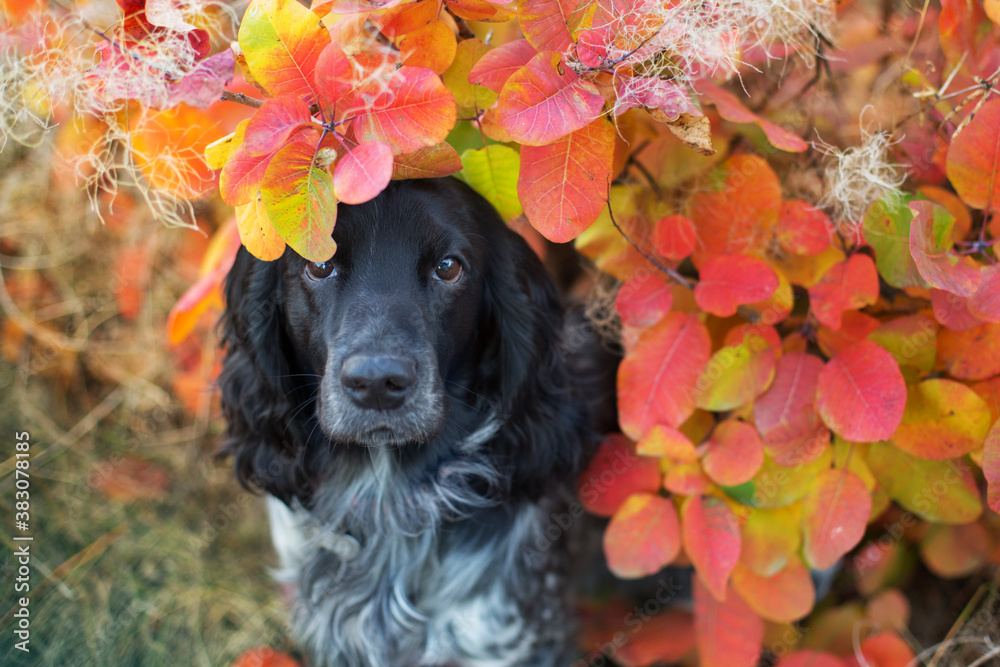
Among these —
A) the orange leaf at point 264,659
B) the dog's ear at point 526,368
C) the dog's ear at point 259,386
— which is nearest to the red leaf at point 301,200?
the dog's ear at point 259,386

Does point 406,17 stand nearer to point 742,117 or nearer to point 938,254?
point 742,117

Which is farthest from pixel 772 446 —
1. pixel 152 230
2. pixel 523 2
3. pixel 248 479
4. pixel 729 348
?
pixel 152 230

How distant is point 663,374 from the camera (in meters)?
2.17

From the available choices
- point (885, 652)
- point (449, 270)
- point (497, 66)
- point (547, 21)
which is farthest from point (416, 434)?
point (885, 652)

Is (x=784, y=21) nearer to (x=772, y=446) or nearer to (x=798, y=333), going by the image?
(x=798, y=333)

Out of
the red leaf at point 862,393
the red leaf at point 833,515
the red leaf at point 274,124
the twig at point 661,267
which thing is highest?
the red leaf at point 274,124

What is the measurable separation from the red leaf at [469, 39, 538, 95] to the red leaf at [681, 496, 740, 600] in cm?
132

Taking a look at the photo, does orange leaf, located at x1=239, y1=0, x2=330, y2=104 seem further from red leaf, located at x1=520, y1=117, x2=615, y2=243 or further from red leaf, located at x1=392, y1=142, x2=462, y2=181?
red leaf, located at x1=520, y1=117, x2=615, y2=243

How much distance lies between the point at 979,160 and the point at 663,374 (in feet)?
3.15

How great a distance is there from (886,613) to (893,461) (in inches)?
36.1

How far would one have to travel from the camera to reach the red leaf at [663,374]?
2158mm

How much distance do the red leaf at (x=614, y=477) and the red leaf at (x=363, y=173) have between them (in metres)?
1.34

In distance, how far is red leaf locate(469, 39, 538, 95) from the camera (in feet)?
5.81

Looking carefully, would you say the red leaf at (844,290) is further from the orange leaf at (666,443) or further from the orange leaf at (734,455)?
the orange leaf at (666,443)
